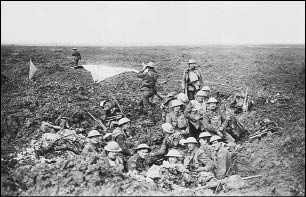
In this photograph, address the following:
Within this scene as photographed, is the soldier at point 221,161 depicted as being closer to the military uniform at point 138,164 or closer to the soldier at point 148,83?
the military uniform at point 138,164

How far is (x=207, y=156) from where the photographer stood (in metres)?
7.66

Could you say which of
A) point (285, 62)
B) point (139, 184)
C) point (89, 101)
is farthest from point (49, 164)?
point (285, 62)

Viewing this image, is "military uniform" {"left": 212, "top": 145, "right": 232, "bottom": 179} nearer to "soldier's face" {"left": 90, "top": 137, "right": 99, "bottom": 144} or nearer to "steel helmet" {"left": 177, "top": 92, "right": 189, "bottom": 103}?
"steel helmet" {"left": 177, "top": 92, "right": 189, "bottom": 103}

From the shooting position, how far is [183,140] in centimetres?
852

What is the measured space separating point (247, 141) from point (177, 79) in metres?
6.57

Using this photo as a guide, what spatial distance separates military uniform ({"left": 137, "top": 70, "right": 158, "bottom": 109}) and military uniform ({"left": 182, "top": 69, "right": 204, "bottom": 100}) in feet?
3.24

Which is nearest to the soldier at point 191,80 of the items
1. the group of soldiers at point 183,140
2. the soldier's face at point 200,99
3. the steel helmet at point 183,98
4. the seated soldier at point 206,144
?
the group of soldiers at point 183,140

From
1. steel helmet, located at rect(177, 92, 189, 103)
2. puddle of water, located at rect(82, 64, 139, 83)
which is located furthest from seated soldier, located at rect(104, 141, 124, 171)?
puddle of water, located at rect(82, 64, 139, 83)

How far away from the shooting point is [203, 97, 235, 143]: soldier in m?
8.94

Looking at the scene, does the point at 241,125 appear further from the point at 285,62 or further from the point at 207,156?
the point at 285,62

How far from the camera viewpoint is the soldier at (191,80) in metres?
10.7

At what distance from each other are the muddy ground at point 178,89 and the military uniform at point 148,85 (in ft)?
2.28

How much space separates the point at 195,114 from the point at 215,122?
2.08ft

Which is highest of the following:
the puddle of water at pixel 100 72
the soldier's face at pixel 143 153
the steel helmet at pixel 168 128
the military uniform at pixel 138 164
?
the puddle of water at pixel 100 72
